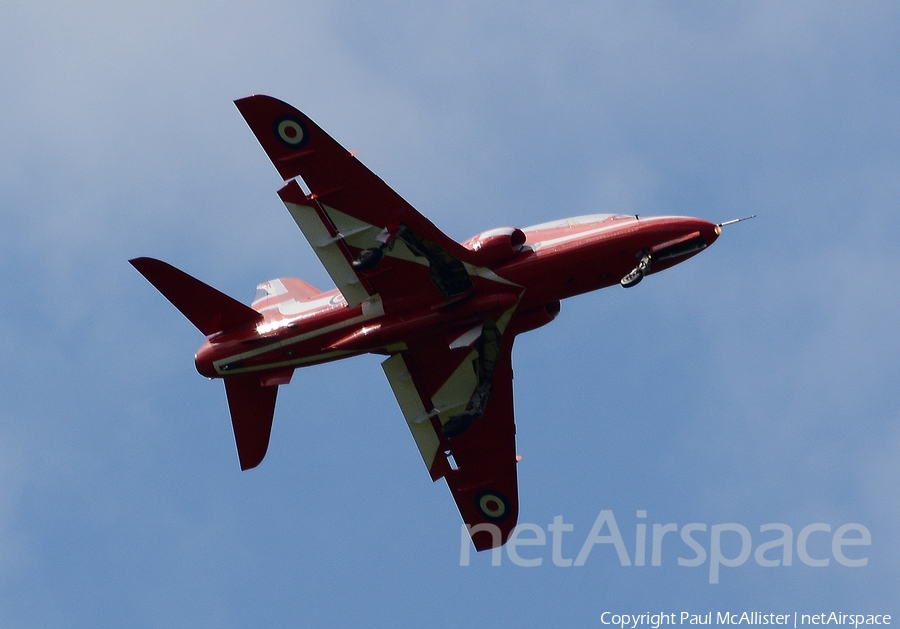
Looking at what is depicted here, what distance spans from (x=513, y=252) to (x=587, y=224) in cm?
225

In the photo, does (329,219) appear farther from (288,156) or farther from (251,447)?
(251,447)

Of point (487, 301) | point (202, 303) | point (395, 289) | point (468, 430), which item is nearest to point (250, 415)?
point (202, 303)

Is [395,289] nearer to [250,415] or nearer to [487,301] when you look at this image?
[487,301]

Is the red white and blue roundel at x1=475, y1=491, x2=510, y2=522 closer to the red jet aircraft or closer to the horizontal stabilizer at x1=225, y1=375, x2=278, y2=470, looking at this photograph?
the red jet aircraft

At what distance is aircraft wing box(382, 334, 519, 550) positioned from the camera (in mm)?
41844

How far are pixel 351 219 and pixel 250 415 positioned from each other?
23.1 feet

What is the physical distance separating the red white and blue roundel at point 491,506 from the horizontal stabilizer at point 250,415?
6.98 m

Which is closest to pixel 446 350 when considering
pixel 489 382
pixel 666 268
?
pixel 489 382

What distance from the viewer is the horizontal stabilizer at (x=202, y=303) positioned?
40544 mm

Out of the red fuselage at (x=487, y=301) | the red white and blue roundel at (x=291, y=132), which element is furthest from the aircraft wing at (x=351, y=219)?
the red fuselage at (x=487, y=301)

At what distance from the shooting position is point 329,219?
39.0 meters

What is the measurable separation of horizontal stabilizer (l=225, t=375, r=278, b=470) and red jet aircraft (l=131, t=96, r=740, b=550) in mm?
30

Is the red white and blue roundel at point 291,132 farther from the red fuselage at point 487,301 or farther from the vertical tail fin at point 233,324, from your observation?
the vertical tail fin at point 233,324

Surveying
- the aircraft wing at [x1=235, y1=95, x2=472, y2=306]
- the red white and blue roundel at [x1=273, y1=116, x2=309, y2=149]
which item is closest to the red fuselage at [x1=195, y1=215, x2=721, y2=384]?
the aircraft wing at [x1=235, y1=95, x2=472, y2=306]
